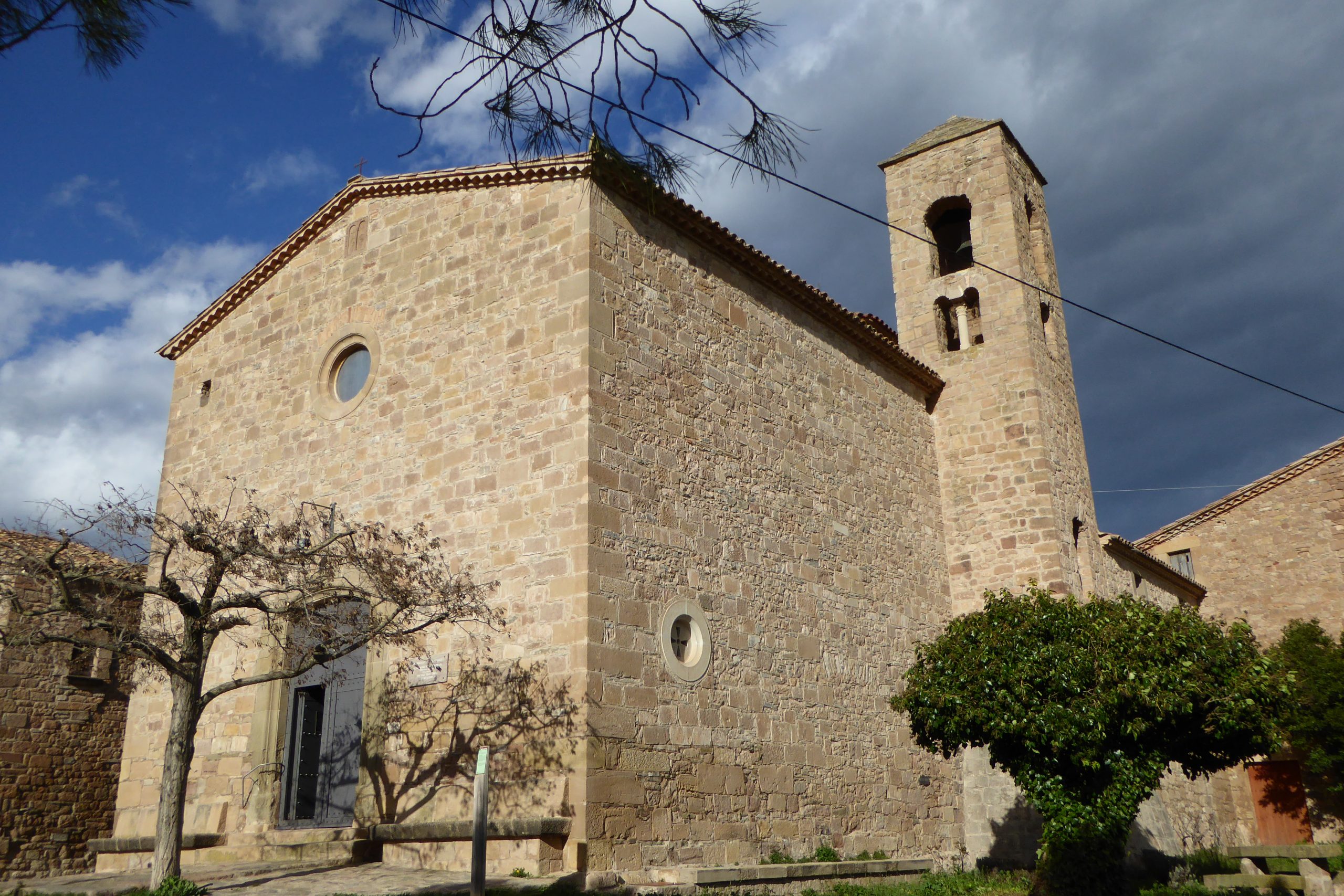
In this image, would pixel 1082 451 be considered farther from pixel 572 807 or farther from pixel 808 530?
pixel 572 807

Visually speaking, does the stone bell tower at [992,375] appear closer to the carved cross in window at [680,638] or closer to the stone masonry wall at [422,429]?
the carved cross in window at [680,638]

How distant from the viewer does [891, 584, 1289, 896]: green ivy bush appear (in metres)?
10.5

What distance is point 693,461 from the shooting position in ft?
40.0

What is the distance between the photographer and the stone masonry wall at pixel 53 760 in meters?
16.2

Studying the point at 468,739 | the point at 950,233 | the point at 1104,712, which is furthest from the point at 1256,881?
the point at 950,233

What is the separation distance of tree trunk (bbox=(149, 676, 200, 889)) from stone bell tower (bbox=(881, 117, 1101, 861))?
10356 millimetres

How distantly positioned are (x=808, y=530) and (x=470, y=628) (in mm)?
4727

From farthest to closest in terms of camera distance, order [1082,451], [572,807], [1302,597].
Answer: [1302,597] → [1082,451] → [572,807]

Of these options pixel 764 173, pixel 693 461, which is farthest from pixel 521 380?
pixel 764 173

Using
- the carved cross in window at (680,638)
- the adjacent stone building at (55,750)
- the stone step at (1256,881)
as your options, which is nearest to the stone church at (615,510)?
the carved cross in window at (680,638)

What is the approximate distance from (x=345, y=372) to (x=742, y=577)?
18.9 ft

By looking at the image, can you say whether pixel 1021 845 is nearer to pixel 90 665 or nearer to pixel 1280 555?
pixel 1280 555

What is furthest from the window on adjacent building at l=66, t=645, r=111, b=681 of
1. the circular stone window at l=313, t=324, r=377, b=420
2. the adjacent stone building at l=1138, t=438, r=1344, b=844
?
the adjacent stone building at l=1138, t=438, r=1344, b=844

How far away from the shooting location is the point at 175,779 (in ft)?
31.4
